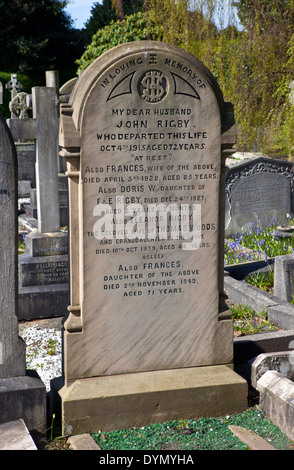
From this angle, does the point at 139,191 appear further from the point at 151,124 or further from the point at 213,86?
the point at 213,86

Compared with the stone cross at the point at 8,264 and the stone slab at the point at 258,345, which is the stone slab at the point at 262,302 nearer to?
the stone slab at the point at 258,345

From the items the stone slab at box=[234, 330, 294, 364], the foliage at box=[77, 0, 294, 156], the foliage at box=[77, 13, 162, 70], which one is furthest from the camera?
the foliage at box=[77, 13, 162, 70]

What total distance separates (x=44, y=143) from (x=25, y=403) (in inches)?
167

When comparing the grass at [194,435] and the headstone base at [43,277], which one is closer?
the grass at [194,435]

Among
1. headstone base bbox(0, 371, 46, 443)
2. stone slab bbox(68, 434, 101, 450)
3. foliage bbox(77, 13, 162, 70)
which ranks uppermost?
foliage bbox(77, 13, 162, 70)

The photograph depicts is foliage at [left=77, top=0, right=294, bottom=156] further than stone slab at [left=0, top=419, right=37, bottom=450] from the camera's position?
Yes

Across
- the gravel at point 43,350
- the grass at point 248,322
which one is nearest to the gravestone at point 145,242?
the gravel at point 43,350

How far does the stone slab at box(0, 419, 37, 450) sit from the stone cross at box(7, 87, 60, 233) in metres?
4.02

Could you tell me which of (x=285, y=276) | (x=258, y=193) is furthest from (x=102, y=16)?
(x=285, y=276)

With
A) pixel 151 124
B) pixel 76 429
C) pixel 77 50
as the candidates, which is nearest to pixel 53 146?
pixel 151 124

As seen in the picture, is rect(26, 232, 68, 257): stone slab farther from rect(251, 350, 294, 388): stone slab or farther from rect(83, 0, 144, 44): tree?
rect(83, 0, 144, 44): tree

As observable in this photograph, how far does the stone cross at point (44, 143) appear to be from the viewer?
7422 millimetres

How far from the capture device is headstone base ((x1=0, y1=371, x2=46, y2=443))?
149 inches

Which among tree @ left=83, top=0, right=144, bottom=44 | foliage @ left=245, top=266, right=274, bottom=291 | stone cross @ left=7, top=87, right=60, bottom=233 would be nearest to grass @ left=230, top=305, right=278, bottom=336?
foliage @ left=245, top=266, right=274, bottom=291
